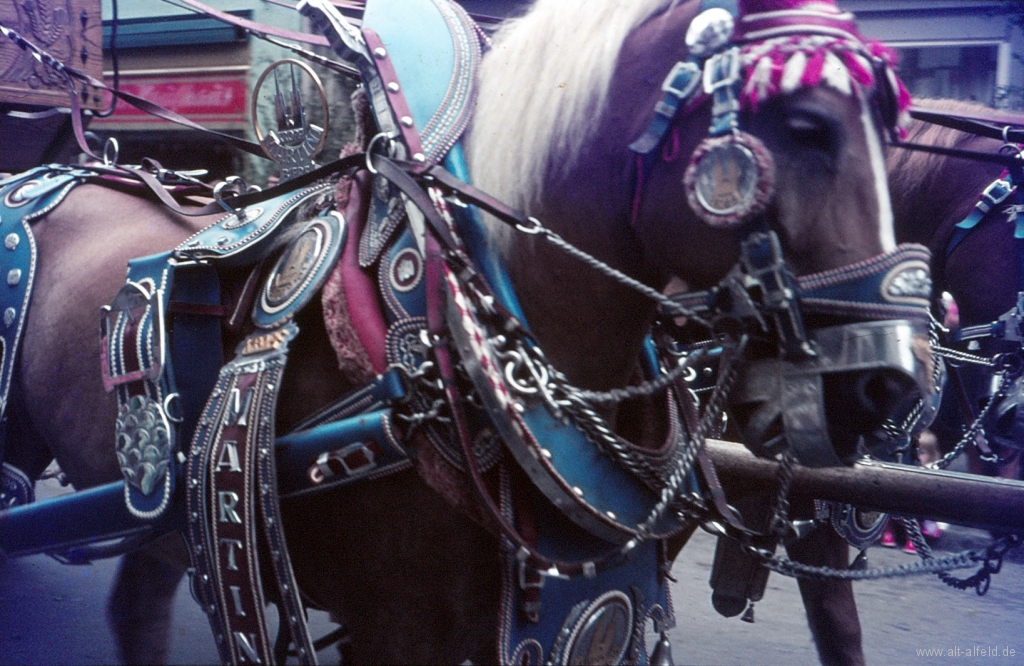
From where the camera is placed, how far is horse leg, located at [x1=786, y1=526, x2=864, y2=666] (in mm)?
2590

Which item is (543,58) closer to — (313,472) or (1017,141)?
(313,472)

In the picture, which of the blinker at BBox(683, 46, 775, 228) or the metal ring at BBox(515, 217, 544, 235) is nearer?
the blinker at BBox(683, 46, 775, 228)

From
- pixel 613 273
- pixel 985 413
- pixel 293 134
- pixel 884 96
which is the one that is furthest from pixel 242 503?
pixel 985 413

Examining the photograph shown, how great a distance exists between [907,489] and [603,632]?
729 millimetres

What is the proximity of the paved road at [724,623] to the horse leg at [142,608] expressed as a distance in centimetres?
68

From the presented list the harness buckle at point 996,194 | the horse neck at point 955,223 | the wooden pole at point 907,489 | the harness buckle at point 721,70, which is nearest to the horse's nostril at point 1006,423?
the horse neck at point 955,223

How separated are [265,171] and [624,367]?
4.33 metres

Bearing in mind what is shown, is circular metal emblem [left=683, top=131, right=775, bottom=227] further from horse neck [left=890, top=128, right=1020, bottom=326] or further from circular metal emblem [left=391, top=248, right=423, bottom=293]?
horse neck [left=890, top=128, right=1020, bottom=326]

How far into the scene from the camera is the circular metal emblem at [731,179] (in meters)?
1.31

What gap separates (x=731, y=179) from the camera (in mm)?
1324

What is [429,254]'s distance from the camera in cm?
156

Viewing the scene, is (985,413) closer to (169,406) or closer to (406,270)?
(406,270)

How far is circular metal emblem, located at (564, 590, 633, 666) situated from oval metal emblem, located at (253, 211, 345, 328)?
2.48 ft

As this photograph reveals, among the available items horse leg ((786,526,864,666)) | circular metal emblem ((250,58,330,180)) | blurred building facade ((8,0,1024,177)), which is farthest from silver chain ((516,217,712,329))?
blurred building facade ((8,0,1024,177))
